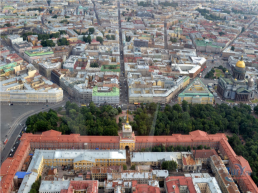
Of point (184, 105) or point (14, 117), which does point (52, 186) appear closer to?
point (14, 117)

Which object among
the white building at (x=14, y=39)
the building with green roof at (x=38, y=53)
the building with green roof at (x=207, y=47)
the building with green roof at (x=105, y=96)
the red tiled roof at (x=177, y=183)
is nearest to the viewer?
the red tiled roof at (x=177, y=183)

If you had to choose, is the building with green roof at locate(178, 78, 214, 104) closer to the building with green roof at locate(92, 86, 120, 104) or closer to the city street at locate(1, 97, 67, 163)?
the building with green roof at locate(92, 86, 120, 104)

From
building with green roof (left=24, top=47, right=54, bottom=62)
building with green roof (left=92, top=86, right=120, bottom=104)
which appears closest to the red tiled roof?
building with green roof (left=92, top=86, right=120, bottom=104)

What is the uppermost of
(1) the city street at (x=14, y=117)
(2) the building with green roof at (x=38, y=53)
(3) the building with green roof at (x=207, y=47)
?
(2) the building with green roof at (x=38, y=53)

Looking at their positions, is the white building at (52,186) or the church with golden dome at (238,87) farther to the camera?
the church with golden dome at (238,87)

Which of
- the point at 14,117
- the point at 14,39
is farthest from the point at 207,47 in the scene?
the point at 14,117

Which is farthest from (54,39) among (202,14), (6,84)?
(202,14)

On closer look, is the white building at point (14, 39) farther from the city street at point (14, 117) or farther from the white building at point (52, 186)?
the white building at point (52, 186)

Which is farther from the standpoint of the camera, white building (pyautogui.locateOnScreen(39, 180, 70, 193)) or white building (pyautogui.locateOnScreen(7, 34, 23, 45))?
white building (pyautogui.locateOnScreen(7, 34, 23, 45))

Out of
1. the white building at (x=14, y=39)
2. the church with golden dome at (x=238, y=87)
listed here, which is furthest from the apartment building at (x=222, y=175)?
the white building at (x=14, y=39)

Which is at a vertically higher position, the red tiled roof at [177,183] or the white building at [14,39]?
the white building at [14,39]

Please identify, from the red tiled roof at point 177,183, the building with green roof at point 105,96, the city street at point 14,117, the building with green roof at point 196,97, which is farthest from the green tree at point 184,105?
the city street at point 14,117

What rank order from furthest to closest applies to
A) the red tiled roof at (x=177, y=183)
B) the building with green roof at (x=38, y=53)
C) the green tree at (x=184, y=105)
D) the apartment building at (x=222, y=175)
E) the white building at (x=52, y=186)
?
the building with green roof at (x=38, y=53), the green tree at (x=184, y=105), the apartment building at (x=222, y=175), the red tiled roof at (x=177, y=183), the white building at (x=52, y=186)

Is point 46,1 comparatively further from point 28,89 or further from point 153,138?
point 153,138
